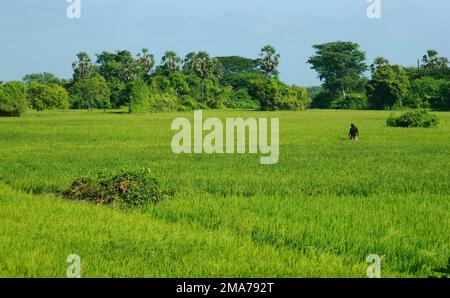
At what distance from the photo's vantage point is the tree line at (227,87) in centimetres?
6800

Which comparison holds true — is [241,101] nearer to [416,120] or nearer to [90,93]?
[90,93]

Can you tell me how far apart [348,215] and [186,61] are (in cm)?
9052

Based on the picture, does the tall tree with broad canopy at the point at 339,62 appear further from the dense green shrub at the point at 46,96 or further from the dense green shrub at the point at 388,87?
the dense green shrub at the point at 46,96

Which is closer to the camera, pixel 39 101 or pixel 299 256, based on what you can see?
pixel 299 256

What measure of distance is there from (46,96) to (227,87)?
27116 mm

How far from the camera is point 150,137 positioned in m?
26.8

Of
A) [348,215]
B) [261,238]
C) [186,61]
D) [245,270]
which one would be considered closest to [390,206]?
[348,215]

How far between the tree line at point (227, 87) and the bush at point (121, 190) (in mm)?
47819

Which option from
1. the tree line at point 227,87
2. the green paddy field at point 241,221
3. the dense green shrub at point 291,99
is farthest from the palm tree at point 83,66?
the green paddy field at point 241,221

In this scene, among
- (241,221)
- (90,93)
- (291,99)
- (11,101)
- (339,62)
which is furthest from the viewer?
(339,62)

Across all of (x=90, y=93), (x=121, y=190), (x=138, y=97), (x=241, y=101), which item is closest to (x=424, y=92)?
(x=241, y=101)

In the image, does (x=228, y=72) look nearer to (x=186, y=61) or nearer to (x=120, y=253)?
(x=186, y=61)

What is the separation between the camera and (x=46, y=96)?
6856cm
